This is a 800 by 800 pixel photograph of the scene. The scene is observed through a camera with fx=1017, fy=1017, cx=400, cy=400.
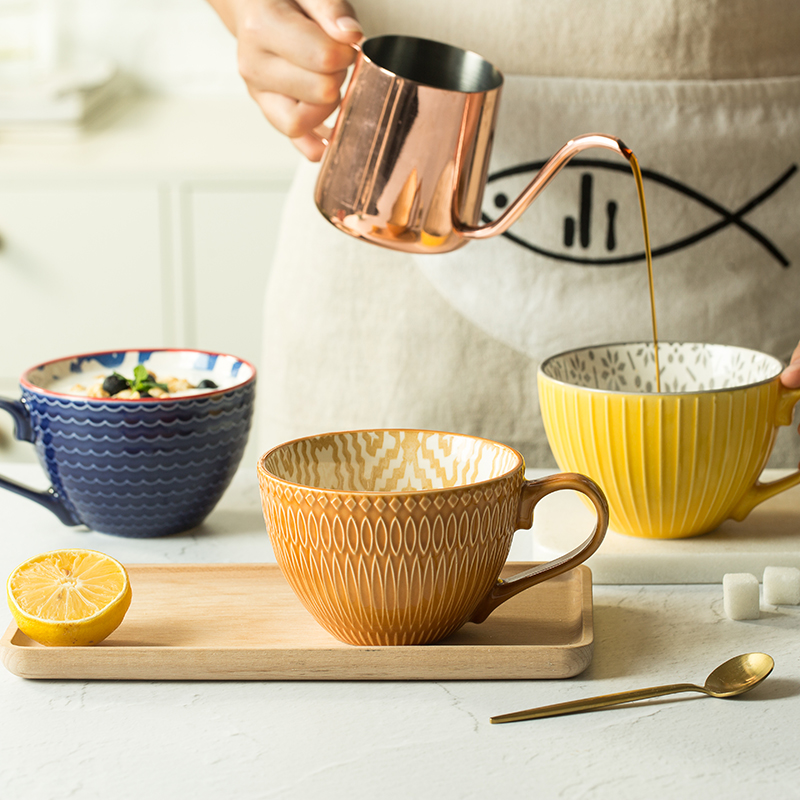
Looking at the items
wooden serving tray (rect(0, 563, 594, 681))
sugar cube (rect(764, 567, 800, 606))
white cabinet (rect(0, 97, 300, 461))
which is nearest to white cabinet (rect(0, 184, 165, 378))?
white cabinet (rect(0, 97, 300, 461))

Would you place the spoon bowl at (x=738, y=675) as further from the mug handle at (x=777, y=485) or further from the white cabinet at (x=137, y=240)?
the white cabinet at (x=137, y=240)

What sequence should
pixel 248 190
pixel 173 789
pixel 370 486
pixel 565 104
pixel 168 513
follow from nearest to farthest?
pixel 173 789
pixel 370 486
pixel 168 513
pixel 565 104
pixel 248 190

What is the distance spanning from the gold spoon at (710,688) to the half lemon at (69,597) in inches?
8.0

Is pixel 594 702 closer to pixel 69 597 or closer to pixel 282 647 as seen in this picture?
pixel 282 647

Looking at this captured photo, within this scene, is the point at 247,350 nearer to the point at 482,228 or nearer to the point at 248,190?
the point at 248,190

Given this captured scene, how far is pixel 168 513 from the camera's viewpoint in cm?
69

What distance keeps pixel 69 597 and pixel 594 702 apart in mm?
270

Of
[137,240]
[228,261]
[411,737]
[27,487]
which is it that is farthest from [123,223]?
[411,737]

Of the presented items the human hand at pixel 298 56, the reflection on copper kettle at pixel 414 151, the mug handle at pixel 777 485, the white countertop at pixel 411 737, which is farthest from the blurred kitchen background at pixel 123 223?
the white countertop at pixel 411 737

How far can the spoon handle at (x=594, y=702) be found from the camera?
465 mm

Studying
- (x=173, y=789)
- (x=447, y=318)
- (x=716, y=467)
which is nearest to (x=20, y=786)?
(x=173, y=789)

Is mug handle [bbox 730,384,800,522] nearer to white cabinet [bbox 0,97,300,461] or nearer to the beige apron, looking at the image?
the beige apron

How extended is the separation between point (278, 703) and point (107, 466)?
0.24m

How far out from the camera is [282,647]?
0.50 m
